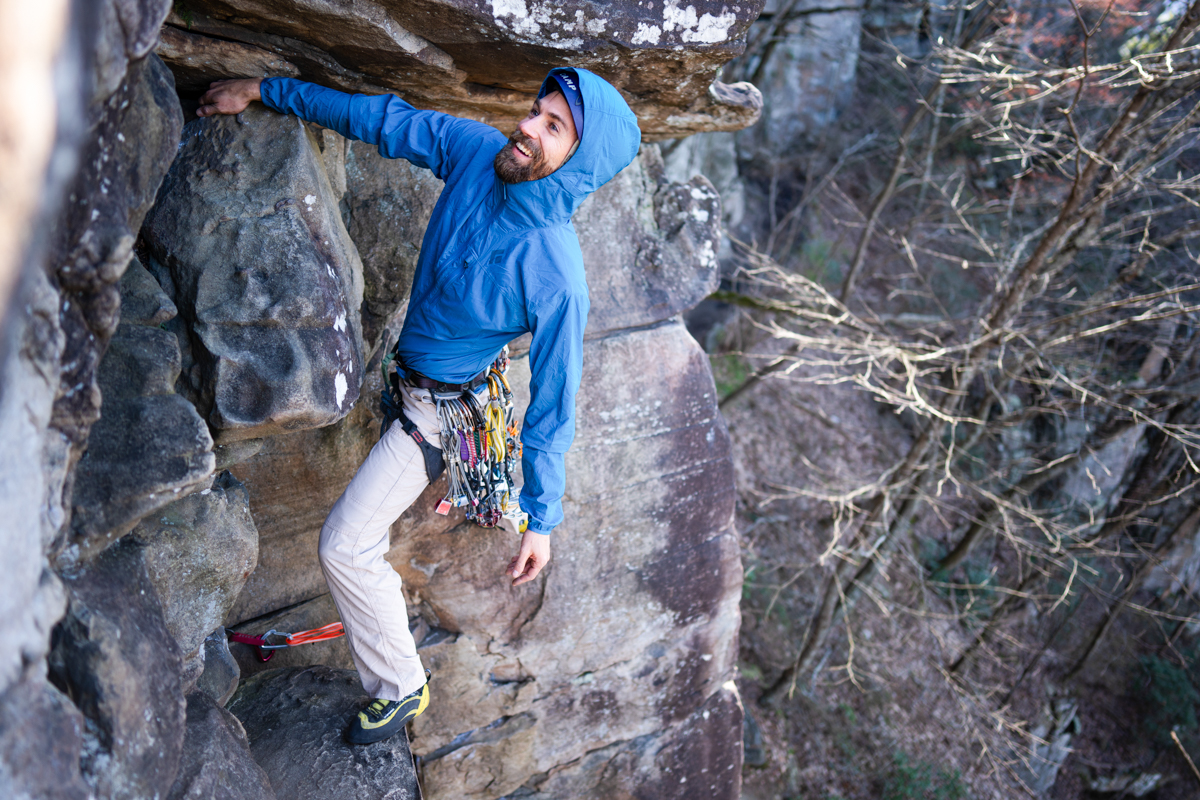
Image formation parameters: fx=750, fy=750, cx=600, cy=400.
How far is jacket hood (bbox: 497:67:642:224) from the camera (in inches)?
84.6

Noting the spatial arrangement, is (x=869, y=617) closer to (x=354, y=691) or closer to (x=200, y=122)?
(x=354, y=691)

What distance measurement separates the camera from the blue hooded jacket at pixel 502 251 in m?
2.23

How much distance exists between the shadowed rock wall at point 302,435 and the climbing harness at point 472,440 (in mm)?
305

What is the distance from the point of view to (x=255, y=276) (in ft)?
7.88

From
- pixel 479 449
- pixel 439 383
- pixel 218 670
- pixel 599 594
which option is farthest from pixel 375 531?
pixel 599 594

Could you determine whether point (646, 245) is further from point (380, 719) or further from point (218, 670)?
point (218, 670)

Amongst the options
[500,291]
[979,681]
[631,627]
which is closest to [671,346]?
[631,627]

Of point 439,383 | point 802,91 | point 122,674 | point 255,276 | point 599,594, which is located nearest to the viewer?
point 122,674

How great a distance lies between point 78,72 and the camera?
1094 mm

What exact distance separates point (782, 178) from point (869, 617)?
6329mm

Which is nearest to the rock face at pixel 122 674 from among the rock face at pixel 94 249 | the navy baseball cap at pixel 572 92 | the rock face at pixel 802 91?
the rock face at pixel 94 249

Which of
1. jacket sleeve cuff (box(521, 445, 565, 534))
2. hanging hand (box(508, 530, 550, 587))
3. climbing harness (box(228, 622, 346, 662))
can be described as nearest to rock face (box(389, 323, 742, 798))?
climbing harness (box(228, 622, 346, 662))

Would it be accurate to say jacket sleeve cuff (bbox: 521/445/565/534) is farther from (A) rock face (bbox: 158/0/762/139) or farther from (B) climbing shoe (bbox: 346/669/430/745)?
(A) rock face (bbox: 158/0/762/139)

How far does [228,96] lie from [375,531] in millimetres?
1540
